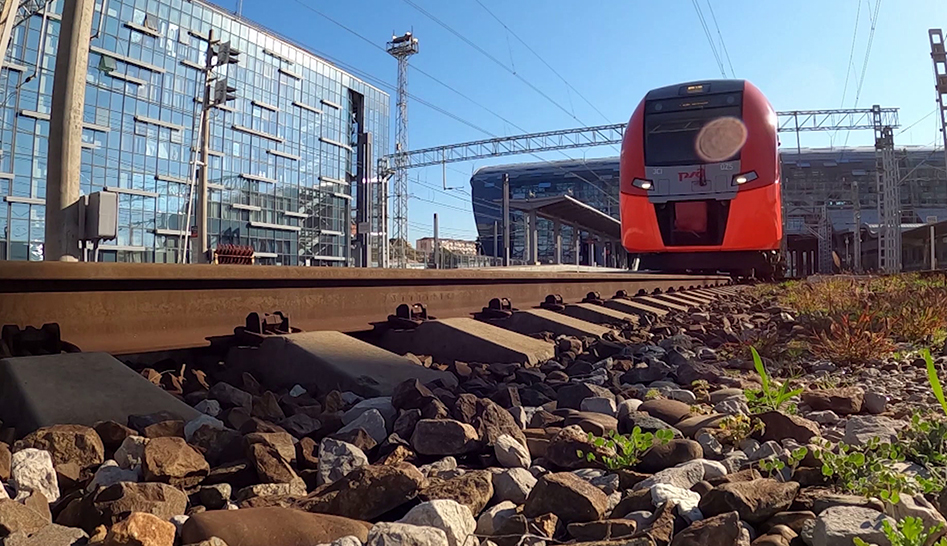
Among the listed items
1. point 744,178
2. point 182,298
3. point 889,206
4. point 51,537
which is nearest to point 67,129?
point 182,298

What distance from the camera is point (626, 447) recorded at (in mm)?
1898

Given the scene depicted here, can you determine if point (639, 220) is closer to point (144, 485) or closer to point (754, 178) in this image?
point (754, 178)

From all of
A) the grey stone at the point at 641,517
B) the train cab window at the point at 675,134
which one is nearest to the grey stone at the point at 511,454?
the grey stone at the point at 641,517

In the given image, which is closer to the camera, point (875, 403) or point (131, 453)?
point (131, 453)

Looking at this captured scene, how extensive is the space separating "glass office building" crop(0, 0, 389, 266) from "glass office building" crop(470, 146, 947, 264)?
54.2 ft

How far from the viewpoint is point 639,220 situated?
1279 centimetres

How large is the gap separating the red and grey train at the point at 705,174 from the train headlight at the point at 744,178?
13 mm

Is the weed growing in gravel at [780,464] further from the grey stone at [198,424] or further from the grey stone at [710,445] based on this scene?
the grey stone at [198,424]

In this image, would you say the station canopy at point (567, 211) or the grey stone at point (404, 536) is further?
the station canopy at point (567, 211)

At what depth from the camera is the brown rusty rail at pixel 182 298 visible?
9.25 ft

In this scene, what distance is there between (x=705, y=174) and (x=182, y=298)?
10.5m

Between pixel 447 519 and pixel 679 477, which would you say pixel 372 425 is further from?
pixel 679 477

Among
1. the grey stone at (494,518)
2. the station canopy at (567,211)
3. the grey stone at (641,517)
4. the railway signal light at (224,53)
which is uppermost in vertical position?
the railway signal light at (224,53)

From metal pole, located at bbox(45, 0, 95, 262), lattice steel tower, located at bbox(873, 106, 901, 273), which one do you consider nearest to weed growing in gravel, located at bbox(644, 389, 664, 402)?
metal pole, located at bbox(45, 0, 95, 262)
